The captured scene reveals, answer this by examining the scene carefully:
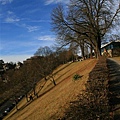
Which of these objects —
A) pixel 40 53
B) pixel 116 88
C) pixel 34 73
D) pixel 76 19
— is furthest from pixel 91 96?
pixel 40 53

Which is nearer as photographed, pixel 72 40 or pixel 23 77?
pixel 72 40

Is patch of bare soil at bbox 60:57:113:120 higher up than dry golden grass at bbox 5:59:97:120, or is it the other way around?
patch of bare soil at bbox 60:57:113:120

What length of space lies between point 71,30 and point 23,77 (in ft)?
58.0

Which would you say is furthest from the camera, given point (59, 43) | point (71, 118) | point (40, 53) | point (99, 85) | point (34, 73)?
point (40, 53)

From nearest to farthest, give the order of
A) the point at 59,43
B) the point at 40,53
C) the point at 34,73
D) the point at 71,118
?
the point at 71,118 → the point at 59,43 → the point at 34,73 → the point at 40,53

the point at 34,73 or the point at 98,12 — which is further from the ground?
the point at 98,12

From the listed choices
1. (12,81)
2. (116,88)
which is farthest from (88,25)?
(116,88)

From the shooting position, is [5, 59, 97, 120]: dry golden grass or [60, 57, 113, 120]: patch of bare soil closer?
[60, 57, 113, 120]: patch of bare soil

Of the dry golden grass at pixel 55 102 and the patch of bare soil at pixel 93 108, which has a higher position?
the patch of bare soil at pixel 93 108

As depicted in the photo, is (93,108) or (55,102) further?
(55,102)

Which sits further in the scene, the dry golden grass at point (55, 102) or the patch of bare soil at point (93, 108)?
the dry golden grass at point (55, 102)

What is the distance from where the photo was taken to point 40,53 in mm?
91625

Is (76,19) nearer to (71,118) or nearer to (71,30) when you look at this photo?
(71,30)

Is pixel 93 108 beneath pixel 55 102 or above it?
above
